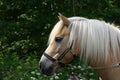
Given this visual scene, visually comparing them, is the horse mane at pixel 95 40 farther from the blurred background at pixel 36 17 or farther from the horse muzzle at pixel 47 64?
the blurred background at pixel 36 17

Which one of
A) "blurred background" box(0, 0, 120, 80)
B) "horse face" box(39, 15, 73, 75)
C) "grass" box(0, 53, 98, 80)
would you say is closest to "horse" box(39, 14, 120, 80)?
"horse face" box(39, 15, 73, 75)

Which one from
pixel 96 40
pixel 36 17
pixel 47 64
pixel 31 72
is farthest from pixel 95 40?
pixel 36 17

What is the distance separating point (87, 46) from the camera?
391 cm

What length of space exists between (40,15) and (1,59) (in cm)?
338

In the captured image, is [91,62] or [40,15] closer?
[91,62]

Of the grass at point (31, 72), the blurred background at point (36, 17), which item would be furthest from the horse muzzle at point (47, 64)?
the blurred background at point (36, 17)

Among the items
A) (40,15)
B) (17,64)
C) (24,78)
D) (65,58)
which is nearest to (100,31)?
(65,58)

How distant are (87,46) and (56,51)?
1.16 feet

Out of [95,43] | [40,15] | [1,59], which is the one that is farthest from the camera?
[40,15]

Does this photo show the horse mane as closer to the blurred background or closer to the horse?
the horse

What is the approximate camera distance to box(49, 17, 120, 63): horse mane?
3.91 m

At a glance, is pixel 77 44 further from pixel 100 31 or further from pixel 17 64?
pixel 17 64

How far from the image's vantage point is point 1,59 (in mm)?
7898

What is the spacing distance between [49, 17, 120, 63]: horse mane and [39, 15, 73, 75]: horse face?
8 centimetres
